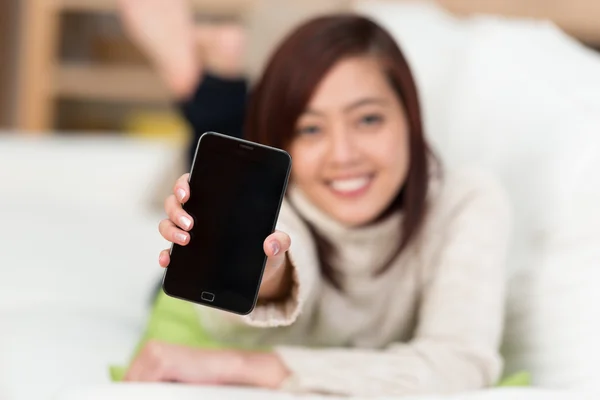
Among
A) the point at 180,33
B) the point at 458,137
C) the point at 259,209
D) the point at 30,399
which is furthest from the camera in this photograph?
the point at 180,33

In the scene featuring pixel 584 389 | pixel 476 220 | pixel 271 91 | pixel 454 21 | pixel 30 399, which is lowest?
pixel 30 399

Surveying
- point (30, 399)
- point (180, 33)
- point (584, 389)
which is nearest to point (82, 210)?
point (180, 33)

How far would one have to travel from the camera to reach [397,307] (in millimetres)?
859

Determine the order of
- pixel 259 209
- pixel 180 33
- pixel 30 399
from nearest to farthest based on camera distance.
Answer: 1. pixel 259 209
2. pixel 30 399
3. pixel 180 33

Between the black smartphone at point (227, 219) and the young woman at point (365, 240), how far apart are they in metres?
0.09

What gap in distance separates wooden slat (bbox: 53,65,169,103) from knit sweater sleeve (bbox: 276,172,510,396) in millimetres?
1709

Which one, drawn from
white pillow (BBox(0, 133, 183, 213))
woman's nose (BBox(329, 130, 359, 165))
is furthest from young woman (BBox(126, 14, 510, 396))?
white pillow (BBox(0, 133, 183, 213))

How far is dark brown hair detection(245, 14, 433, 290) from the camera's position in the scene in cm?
81

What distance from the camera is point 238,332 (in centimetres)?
A: 81

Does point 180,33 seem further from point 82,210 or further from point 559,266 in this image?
→ point 559,266

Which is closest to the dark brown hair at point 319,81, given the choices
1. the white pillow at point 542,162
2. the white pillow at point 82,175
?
the white pillow at point 542,162

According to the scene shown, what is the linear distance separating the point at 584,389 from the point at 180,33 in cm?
82

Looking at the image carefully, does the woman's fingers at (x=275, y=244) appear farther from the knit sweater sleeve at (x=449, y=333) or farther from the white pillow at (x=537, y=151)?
the white pillow at (x=537, y=151)

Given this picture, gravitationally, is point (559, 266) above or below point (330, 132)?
below
